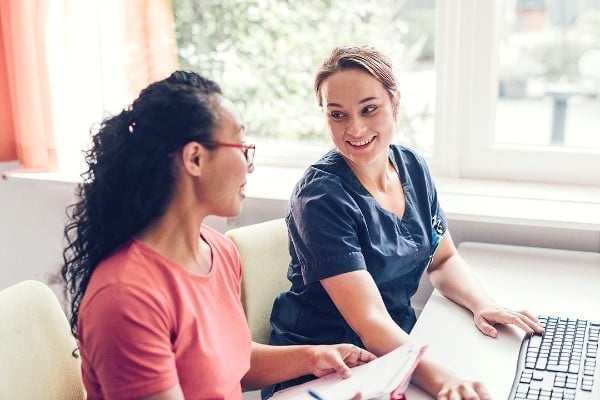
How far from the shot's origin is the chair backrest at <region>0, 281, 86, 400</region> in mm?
1219

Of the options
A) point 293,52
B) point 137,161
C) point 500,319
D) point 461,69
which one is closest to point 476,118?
point 461,69

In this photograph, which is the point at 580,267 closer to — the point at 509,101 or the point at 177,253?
the point at 509,101

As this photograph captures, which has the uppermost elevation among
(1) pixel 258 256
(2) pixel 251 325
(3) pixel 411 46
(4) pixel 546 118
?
(3) pixel 411 46

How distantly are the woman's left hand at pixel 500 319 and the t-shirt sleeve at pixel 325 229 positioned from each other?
0.28 meters

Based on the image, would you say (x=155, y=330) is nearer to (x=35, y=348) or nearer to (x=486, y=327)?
(x=35, y=348)

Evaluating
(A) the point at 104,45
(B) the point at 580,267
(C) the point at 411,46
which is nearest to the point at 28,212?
(A) the point at 104,45

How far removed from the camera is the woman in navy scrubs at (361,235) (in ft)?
4.67

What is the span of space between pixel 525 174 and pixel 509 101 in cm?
23

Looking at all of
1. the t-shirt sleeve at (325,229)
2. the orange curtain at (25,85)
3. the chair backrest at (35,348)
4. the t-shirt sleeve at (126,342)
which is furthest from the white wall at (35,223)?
the t-shirt sleeve at (126,342)

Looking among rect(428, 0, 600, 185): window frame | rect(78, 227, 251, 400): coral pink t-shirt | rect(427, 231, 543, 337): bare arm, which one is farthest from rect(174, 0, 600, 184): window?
rect(78, 227, 251, 400): coral pink t-shirt

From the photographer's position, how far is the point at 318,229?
4.74 ft

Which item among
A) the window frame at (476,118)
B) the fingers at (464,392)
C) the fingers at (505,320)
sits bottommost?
the fingers at (464,392)

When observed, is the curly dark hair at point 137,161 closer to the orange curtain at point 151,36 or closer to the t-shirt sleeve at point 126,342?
the t-shirt sleeve at point 126,342

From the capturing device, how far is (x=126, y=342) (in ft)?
3.33
